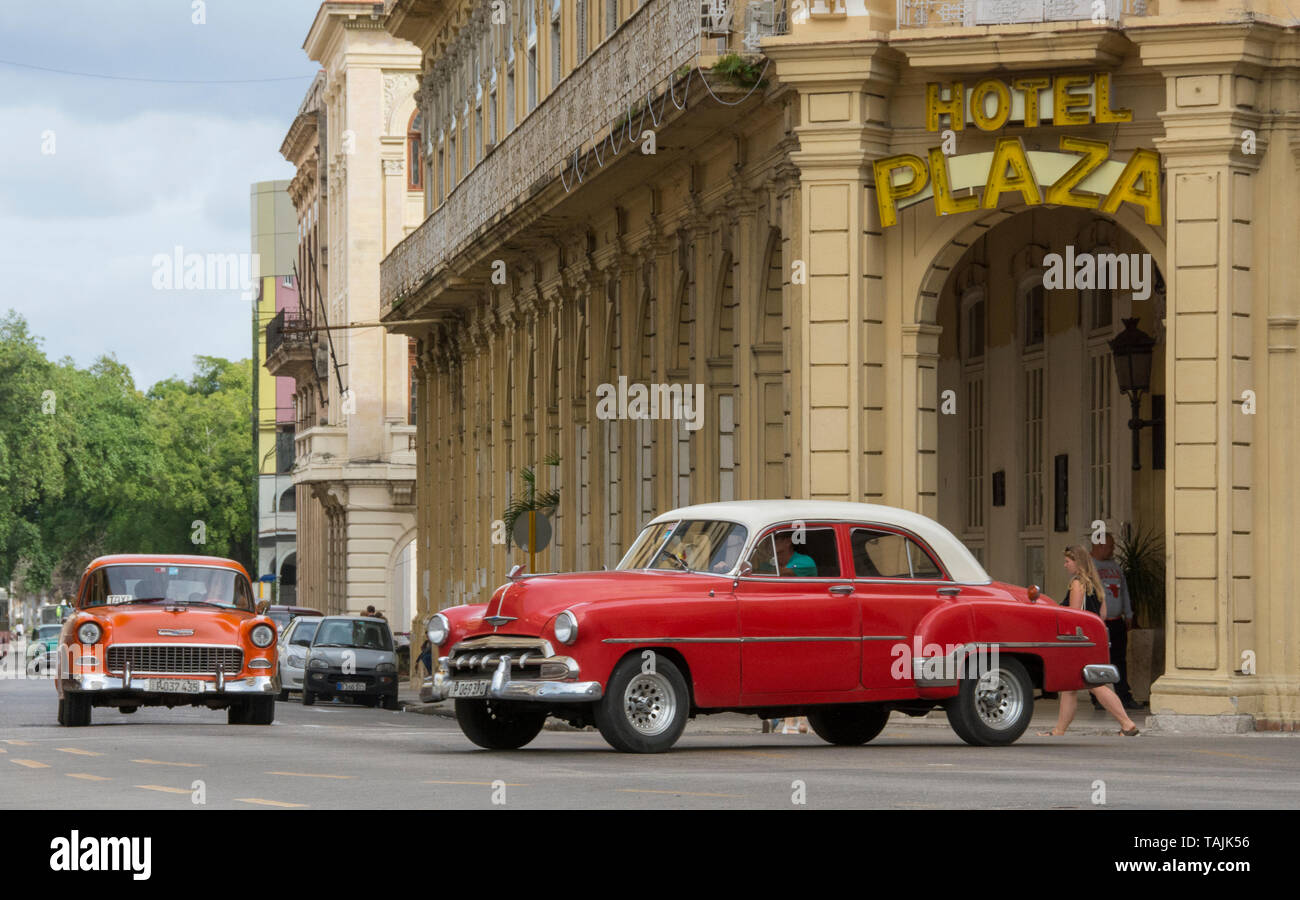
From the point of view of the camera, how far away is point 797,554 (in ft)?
57.5

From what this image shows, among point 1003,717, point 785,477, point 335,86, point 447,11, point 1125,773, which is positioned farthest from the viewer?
point 335,86

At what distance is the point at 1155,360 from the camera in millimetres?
26531

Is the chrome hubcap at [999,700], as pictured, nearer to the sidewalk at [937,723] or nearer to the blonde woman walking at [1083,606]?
the blonde woman walking at [1083,606]

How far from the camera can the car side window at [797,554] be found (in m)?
17.3

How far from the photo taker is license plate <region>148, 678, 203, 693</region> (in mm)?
23641

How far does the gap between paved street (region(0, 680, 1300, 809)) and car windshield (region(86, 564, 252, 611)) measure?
2699 mm

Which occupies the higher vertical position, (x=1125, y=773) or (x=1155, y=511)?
(x=1155, y=511)

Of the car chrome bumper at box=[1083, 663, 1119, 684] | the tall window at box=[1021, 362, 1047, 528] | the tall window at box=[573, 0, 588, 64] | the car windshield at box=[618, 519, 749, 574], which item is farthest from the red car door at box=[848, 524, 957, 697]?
the tall window at box=[573, 0, 588, 64]

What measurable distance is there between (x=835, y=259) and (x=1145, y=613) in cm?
497

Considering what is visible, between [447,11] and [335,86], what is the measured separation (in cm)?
2101

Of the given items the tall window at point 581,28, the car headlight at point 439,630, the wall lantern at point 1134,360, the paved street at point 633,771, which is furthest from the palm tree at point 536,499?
the car headlight at point 439,630

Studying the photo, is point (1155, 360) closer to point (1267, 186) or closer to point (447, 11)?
point (1267, 186)

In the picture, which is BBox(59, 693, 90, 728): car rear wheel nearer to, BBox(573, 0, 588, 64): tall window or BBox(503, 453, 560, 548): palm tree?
BBox(503, 453, 560, 548): palm tree
